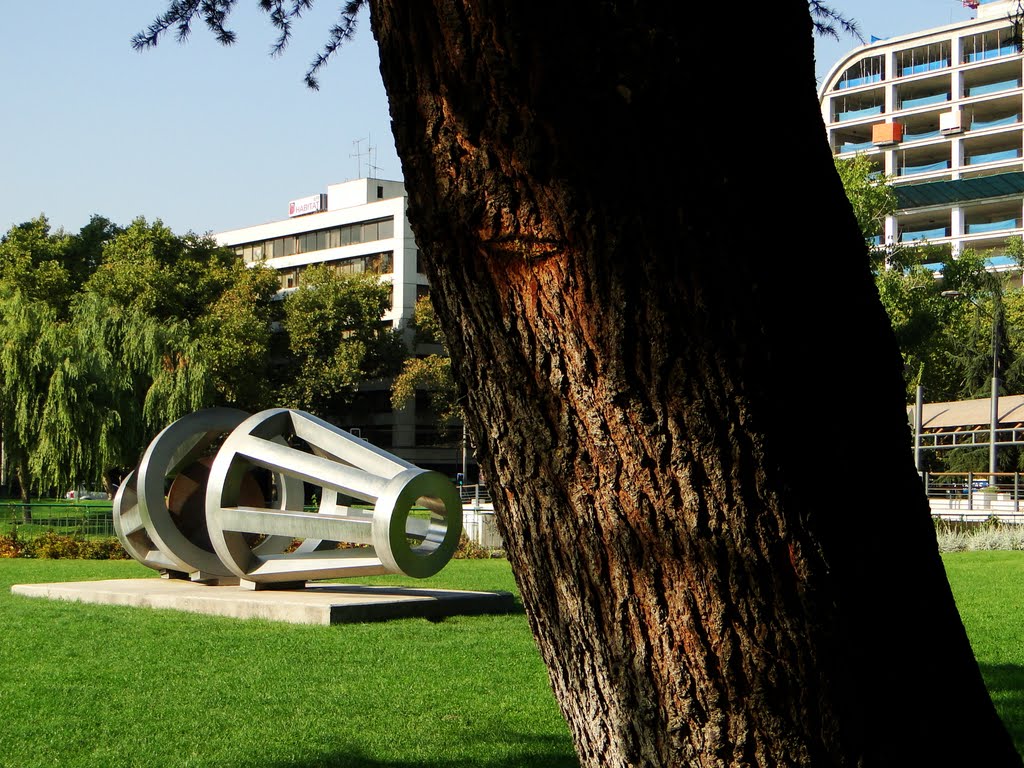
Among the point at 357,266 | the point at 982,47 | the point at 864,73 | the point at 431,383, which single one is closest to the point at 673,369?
the point at 431,383

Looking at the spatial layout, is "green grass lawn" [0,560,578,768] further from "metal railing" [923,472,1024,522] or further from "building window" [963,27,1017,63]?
"building window" [963,27,1017,63]

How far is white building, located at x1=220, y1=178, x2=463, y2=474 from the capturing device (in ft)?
203

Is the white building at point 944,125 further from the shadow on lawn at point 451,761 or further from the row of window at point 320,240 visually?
the shadow on lawn at point 451,761

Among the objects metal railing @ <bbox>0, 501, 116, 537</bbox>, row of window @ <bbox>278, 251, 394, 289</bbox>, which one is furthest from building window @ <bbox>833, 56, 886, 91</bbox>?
Answer: metal railing @ <bbox>0, 501, 116, 537</bbox>

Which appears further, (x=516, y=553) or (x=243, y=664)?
(x=243, y=664)

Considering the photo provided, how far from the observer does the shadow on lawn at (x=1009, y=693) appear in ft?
21.6

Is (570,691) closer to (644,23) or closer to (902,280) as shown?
(644,23)

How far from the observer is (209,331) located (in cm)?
4878

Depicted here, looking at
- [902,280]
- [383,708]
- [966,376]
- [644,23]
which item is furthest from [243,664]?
[966,376]

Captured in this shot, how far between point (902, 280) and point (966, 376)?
804 cm

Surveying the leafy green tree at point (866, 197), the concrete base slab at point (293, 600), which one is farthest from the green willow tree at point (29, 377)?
the leafy green tree at point (866, 197)

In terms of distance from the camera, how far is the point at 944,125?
74.3m

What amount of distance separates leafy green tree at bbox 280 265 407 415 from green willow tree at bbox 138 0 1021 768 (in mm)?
50211

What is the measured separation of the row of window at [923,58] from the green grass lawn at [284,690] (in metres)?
70.0
